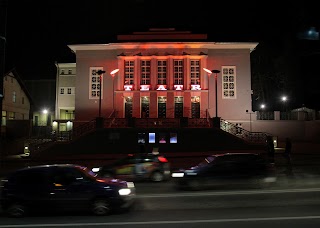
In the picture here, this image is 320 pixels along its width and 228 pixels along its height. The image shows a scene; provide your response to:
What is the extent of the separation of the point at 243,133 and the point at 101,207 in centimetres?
2413

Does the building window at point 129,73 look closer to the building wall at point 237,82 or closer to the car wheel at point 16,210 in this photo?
the building wall at point 237,82

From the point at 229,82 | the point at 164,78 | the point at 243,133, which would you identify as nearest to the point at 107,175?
the point at 243,133

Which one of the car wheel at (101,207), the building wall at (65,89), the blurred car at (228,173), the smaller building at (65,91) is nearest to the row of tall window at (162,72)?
the building wall at (65,89)

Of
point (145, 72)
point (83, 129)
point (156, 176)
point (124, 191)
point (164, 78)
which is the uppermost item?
point (145, 72)

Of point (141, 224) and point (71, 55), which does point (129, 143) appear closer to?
point (71, 55)

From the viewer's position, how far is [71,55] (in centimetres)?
4388

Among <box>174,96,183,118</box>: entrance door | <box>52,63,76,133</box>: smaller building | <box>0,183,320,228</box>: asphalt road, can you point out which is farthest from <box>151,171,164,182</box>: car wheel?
<box>52,63,76,133</box>: smaller building

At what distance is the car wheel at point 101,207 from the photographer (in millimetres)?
10219

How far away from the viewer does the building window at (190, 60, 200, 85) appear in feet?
116

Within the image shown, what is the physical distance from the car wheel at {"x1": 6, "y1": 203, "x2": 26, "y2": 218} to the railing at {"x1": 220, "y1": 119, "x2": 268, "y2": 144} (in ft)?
76.6

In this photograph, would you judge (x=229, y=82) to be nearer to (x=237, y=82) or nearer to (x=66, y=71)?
(x=237, y=82)

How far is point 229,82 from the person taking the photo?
3606cm

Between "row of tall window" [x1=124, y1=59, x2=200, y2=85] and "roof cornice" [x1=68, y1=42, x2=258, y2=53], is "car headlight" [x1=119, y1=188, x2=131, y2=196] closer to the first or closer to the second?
"row of tall window" [x1=124, y1=59, x2=200, y2=85]

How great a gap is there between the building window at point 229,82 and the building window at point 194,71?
8.60ft
